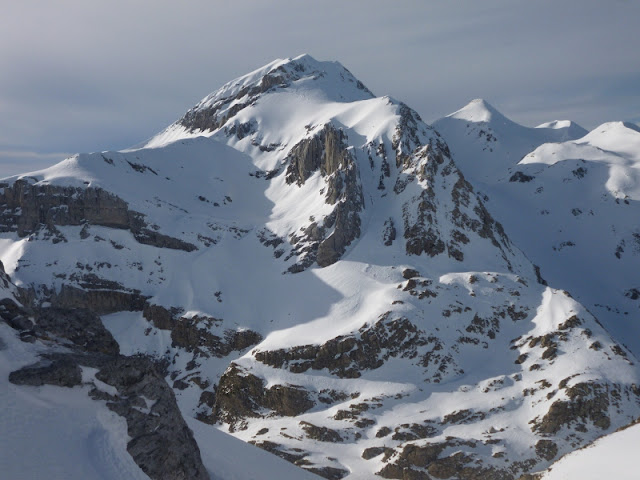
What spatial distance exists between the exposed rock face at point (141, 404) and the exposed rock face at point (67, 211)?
8497 centimetres

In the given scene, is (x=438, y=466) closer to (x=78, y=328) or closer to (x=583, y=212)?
(x=78, y=328)

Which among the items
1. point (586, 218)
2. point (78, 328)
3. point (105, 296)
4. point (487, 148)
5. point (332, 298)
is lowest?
point (586, 218)

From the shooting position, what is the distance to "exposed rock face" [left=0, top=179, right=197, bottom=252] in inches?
4195

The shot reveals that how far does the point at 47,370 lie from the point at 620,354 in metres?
67.7

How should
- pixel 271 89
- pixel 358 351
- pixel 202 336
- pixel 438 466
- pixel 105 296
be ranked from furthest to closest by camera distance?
1. pixel 271 89
2. pixel 105 296
3. pixel 202 336
4. pixel 358 351
5. pixel 438 466

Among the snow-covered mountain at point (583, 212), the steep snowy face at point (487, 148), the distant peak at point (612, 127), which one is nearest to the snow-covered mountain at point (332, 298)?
the snow-covered mountain at point (583, 212)

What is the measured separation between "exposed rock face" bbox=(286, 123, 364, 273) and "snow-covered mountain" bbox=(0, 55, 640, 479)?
0.36 metres

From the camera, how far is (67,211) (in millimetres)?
107125

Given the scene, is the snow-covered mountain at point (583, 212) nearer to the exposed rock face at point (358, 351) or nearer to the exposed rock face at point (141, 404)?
the exposed rock face at point (358, 351)

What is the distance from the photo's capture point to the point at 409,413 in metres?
71.0

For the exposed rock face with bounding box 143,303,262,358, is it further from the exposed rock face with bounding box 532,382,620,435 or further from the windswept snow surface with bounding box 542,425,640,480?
the windswept snow surface with bounding box 542,425,640,480

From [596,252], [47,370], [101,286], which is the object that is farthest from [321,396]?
[596,252]

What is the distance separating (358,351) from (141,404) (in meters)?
57.5

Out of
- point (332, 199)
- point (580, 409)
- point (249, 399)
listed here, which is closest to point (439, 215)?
point (332, 199)
